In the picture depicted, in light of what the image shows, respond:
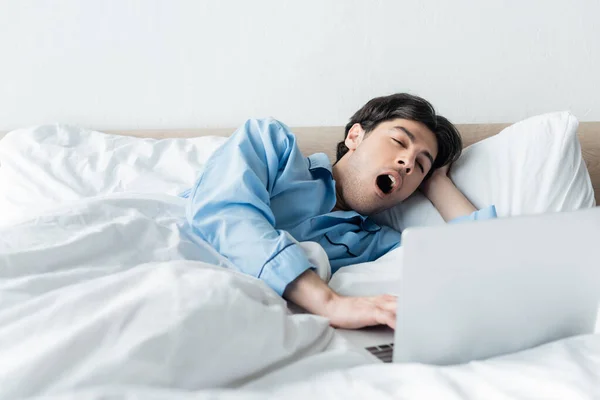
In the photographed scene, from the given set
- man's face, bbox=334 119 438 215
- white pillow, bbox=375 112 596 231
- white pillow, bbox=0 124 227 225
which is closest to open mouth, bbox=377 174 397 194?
man's face, bbox=334 119 438 215

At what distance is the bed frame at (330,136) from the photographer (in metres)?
1.61

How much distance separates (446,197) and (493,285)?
0.70 meters

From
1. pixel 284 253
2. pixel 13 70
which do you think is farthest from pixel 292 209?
pixel 13 70

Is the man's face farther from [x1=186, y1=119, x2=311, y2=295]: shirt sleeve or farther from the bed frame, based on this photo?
the bed frame

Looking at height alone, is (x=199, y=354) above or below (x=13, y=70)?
below

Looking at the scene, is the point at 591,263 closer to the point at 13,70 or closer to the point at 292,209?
the point at 292,209

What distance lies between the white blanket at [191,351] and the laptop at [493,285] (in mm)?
33

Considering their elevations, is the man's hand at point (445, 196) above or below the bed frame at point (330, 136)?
below

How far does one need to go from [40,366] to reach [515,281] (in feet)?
1.62

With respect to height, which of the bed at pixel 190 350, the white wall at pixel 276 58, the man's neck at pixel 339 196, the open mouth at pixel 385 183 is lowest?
the man's neck at pixel 339 196

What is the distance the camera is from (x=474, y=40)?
1.68 m

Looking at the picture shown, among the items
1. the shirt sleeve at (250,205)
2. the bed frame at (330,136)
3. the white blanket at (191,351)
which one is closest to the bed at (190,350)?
the white blanket at (191,351)

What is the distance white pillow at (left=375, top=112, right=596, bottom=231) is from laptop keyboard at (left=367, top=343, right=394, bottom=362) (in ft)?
1.92

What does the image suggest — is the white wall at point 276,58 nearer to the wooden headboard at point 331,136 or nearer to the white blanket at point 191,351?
the wooden headboard at point 331,136
